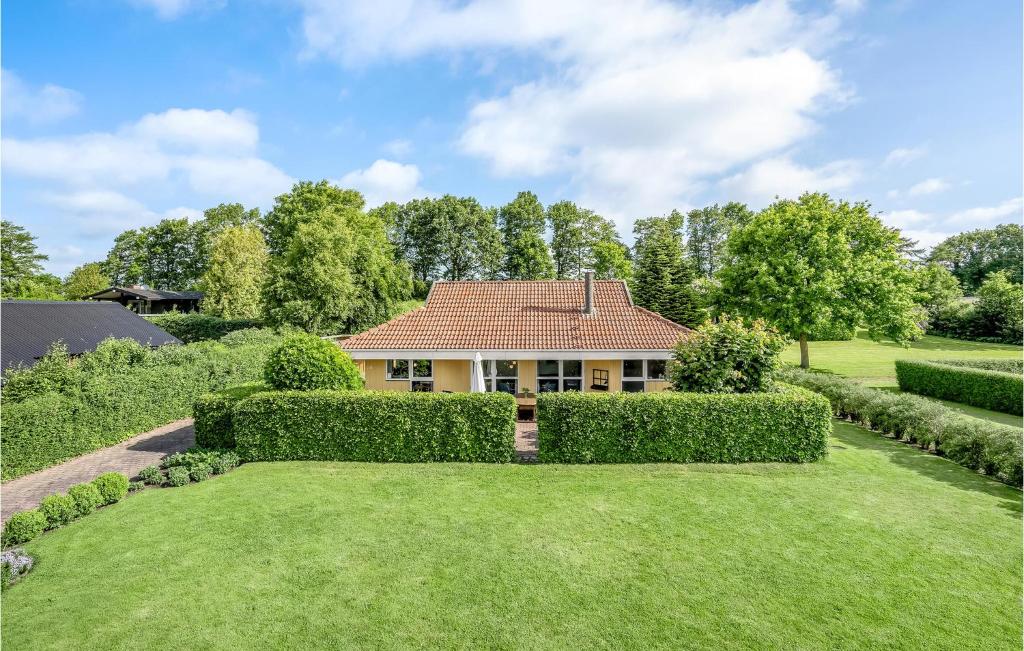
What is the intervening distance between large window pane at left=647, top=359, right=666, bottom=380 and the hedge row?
20.0 feet

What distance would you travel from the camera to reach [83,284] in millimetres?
55281

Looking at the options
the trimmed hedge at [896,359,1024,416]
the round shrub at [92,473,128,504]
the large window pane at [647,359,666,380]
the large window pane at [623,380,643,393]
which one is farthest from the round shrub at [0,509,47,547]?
the trimmed hedge at [896,359,1024,416]

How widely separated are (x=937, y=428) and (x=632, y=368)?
8.39 metres

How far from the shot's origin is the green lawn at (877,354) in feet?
→ 88.2

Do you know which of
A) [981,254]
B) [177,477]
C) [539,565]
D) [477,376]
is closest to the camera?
[539,565]

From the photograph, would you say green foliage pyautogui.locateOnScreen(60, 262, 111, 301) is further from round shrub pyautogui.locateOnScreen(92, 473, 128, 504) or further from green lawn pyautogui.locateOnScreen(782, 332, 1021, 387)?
green lawn pyautogui.locateOnScreen(782, 332, 1021, 387)

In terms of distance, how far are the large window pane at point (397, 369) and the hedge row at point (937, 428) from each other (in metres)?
15.5

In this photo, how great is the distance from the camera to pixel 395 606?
5.94 m

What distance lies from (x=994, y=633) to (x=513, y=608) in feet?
18.4

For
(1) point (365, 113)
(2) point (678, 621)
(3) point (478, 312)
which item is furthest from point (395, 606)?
(1) point (365, 113)

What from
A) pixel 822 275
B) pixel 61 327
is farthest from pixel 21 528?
pixel 822 275

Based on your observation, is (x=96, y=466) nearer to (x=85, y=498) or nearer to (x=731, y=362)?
(x=85, y=498)

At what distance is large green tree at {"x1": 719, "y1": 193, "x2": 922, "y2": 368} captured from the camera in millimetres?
24625

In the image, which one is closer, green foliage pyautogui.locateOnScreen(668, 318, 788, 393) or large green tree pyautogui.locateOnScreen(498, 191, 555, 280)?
green foliage pyautogui.locateOnScreen(668, 318, 788, 393)
